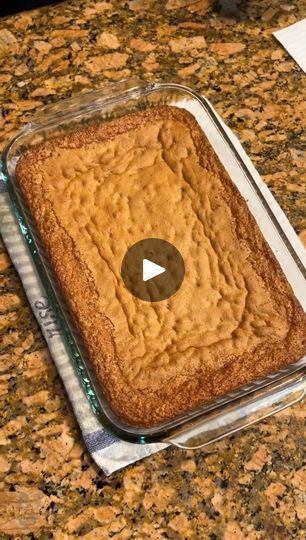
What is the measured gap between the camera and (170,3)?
1295 millimetres

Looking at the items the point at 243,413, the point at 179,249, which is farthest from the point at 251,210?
the point at 243,413

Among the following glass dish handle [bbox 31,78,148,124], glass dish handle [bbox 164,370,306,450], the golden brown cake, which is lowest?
Result: glass dish handle [bbox 164,370,306,450]

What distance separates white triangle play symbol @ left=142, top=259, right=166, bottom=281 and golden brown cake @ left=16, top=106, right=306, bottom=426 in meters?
0.04

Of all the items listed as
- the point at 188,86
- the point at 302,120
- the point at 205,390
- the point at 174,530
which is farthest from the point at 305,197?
the point at 174,530

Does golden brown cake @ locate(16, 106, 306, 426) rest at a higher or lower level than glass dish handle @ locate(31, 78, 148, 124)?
lower

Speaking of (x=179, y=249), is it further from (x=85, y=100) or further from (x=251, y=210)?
(x=85, y=100)

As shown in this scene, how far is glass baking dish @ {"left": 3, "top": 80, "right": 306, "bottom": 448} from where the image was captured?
0.88m

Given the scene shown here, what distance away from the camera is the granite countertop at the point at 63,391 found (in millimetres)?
890
